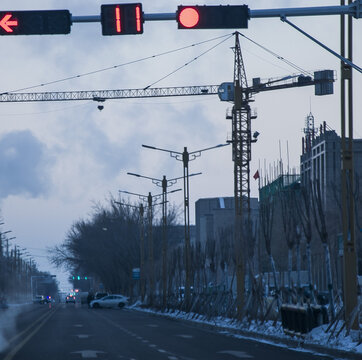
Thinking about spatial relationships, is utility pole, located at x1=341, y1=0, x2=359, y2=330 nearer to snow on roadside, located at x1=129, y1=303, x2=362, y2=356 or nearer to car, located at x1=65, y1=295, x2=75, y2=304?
snow on roadside, located at x1=129, y1=303, x2=362, y2=356

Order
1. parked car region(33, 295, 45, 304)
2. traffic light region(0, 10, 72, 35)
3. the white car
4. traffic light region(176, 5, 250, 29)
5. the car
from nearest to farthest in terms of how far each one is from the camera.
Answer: traffic light region(0, 10, 72, 35) < traffic light region(176, 5, 250, 29) < the white car < parked car region(33, 295, 45, 304) < the car

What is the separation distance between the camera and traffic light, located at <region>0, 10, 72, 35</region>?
1734cm

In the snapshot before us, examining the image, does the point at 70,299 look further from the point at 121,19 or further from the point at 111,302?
the point at 121,19

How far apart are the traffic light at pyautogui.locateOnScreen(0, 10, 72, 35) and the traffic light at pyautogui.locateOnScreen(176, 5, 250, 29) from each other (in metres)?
2.10

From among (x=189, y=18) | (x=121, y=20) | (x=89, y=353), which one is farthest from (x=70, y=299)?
(x=189, y=18)

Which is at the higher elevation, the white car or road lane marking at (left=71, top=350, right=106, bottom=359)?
road lane marking at (left=71, top=350, right=106, bottom=359)

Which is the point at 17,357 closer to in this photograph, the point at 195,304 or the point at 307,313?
the point at 307,313

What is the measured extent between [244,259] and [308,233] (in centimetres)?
1176

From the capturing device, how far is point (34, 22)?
17.4 metres

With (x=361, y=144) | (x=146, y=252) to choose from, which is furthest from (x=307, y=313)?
(x=361, y=144)

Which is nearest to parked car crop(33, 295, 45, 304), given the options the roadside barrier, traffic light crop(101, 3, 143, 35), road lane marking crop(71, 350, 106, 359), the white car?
the white car

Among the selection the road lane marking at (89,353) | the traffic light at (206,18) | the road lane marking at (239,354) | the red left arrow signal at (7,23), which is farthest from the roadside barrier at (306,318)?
the red left arrow signal at (7,23)

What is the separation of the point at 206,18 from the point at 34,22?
10.3 ft

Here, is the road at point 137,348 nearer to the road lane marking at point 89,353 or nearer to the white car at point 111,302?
the road lane marking at point 89,353
